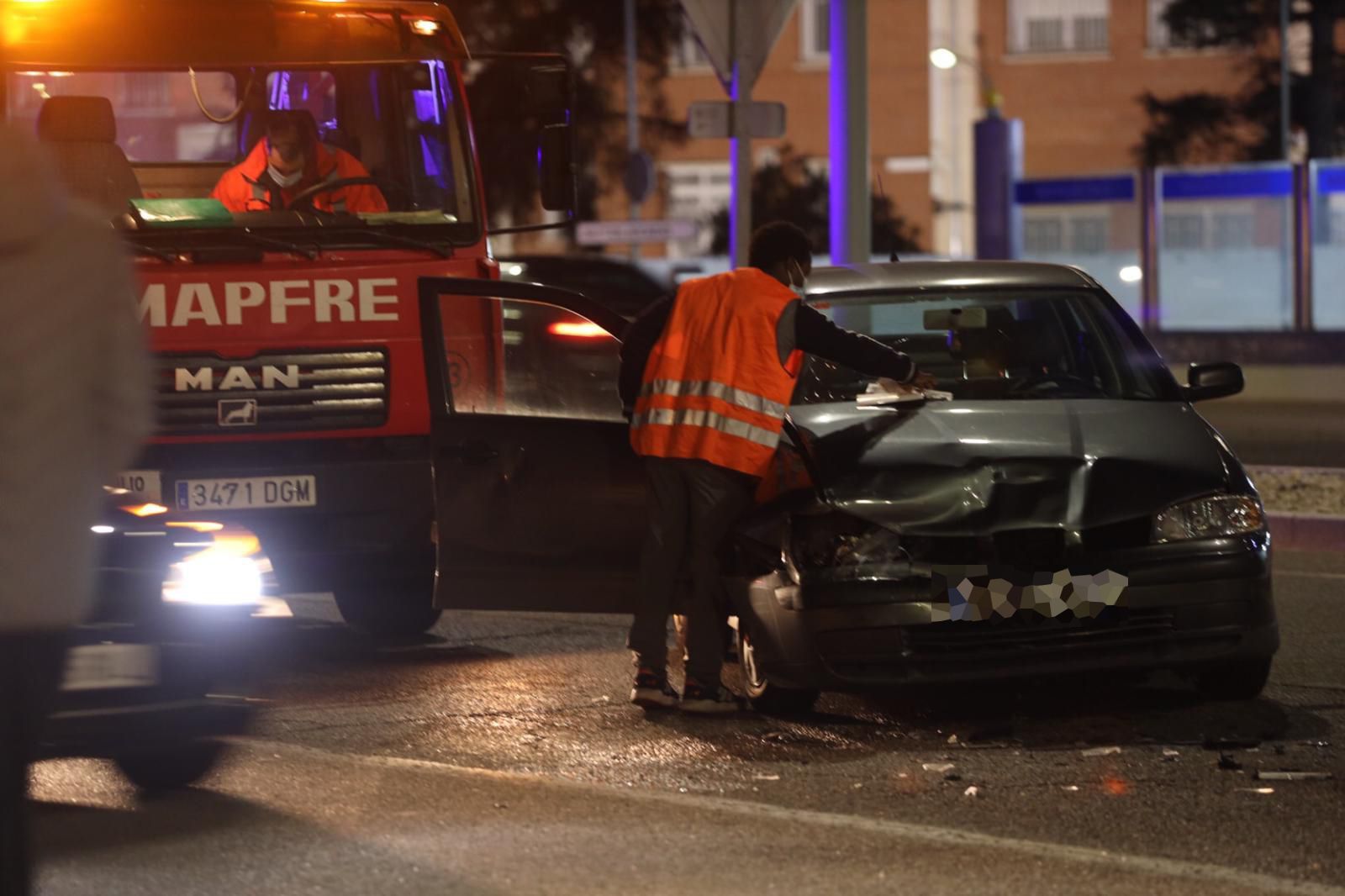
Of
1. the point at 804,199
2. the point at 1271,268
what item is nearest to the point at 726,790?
the point at 1271,268

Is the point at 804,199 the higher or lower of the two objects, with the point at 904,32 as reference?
lower

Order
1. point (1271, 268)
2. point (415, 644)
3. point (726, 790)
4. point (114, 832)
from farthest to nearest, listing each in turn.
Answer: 1. point (1271, 268)
2. point (415, 644)
3. point (726, 790)
4. point (114, 832)

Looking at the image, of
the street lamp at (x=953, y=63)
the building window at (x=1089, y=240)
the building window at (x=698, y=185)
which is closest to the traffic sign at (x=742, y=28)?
the building window at (x=1089, y=240)

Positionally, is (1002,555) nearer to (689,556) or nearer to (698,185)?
(689,556)

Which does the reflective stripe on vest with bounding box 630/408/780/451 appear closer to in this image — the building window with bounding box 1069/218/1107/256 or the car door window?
the car door window

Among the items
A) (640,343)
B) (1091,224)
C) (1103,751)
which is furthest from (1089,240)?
(1103,751)

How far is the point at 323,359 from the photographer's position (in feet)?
29.9

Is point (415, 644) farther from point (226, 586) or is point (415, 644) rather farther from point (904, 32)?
point (904, 32)

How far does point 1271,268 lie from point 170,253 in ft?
82.0

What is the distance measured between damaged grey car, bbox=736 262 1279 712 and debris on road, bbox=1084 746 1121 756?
1.19 ft

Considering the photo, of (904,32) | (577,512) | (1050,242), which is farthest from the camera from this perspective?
(904,32)

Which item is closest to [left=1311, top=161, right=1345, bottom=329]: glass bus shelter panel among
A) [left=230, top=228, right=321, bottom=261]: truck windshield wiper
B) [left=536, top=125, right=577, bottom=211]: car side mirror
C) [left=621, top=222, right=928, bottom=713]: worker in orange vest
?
[left=536, top=125, right=577, bottom=211]: car side mirror

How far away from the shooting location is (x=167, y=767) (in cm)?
643

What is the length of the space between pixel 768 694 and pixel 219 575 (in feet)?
6.92
